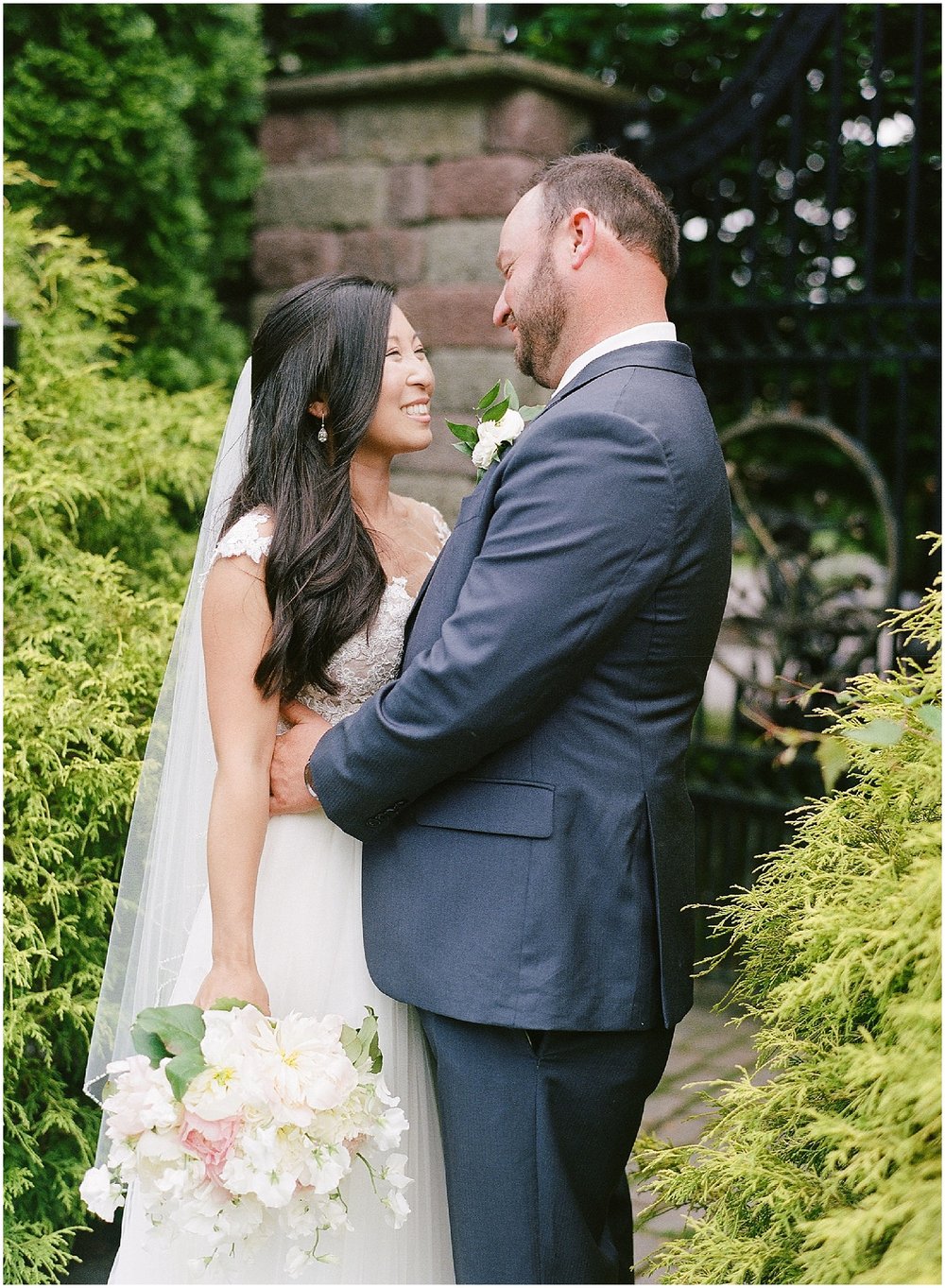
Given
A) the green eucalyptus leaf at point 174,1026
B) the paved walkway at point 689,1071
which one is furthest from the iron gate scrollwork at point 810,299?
the green eucalyptus leaf at point 174,1026

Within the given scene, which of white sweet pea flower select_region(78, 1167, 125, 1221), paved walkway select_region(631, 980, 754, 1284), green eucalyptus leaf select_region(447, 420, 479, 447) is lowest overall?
paved walkway select_region(631, 980, 754, 1284)

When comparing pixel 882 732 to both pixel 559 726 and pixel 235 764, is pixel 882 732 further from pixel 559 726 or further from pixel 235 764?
pixel 235 764

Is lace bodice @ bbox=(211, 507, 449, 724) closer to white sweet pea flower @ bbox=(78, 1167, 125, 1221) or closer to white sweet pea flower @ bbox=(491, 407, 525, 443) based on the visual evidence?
white sweet pea flower @ bbox=(491, 407, 525, 443)

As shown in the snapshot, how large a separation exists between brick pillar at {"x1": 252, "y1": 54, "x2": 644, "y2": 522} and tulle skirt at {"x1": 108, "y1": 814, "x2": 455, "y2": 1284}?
7.34 feet

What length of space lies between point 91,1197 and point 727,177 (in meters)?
4.34

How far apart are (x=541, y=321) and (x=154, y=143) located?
8.42 ft

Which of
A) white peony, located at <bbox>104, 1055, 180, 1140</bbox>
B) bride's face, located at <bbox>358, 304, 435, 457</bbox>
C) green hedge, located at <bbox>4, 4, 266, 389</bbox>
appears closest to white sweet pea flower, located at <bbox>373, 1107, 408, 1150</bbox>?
white peony, located at <bbox>104, 1055, 180, 1140</bbox>

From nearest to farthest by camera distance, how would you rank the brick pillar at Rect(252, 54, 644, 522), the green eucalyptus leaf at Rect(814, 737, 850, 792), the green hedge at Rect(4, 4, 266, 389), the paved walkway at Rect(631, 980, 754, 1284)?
the green eucalyptus leaf at Rect(814, 737, 850, 792)
the paved walkway at Rect(631, 980, 754, 1284)
the green hedge at Rect(4, 4, 266, 389)
the brick pillar at Rect(252, 54, 644, 522)

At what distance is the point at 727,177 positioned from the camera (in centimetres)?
488

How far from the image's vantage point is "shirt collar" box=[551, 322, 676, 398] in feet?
6.63

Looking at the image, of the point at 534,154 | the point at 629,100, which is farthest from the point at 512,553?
the point at 629,100

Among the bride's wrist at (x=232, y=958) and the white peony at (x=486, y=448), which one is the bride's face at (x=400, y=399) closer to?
the white peony at (x=486, y=448)

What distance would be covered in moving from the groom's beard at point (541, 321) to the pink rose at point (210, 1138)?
4.26ft

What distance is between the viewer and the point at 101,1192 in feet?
6.18
